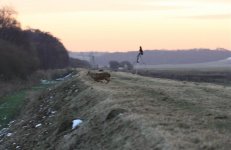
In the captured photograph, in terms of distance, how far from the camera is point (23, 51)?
9756cm

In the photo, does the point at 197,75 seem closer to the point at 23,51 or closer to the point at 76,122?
the point at 23,51

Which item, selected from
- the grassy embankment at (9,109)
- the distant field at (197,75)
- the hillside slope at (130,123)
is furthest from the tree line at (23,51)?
the hillside slope at (130,123)

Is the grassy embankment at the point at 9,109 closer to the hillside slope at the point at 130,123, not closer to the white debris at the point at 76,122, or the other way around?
the hillside slope at the point at 130,123

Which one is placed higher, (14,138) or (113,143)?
(113,143)

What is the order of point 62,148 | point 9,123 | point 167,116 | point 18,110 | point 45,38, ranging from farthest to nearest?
1. point 45,38
2. point 18,110
3. point 9,123
4. point 62,148
5. point 167,116

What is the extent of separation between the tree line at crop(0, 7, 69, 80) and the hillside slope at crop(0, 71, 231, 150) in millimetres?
54173

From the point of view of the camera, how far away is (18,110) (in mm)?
41156

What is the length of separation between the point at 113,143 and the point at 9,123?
19.0 meters

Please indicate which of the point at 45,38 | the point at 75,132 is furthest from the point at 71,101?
the point at 45,38

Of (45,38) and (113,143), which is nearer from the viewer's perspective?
(113,143)

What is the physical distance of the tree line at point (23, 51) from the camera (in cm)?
8619

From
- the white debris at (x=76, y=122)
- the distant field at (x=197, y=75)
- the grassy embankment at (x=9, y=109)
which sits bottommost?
the distant field at (x=197, y=75)

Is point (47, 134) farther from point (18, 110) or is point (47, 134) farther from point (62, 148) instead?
point (18, 110)

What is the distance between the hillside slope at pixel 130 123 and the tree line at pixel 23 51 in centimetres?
5417
